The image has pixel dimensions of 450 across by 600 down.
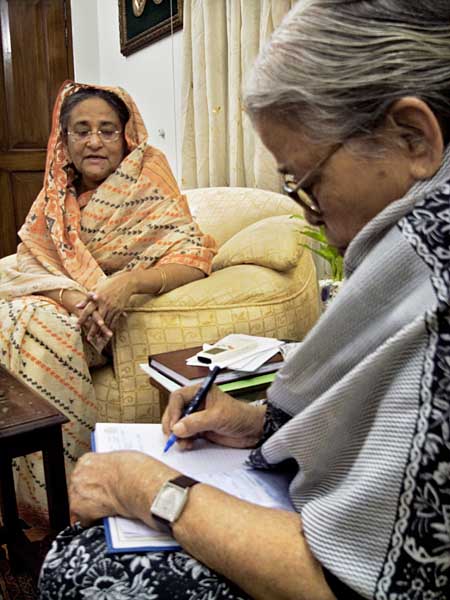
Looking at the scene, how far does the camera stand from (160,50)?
11.1ft

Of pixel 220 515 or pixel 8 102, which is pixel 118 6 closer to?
pixel 8 102

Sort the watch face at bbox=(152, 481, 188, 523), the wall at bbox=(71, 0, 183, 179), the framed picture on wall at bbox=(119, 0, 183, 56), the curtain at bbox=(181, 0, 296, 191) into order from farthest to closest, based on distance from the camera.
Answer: the wall at bbox=(71, 0, 183, 179), the framed picture on wall at bbox=(119, 0, 183, 56), the curtain at bbox=(181, 0, 296, 191), the watch face at bbox=(152, 481, 188, 523)

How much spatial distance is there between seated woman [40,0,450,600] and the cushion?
113cm

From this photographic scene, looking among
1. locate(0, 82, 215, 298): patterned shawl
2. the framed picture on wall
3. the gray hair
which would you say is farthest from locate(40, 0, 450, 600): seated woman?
the framed picture on wall

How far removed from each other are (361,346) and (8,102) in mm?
4277

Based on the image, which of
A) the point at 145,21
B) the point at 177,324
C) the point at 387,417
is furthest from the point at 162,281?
the point at 145,21

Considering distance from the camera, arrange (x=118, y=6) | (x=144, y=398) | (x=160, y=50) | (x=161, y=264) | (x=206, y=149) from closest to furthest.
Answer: (x=144, y=398) < (x=161, y=264) < (x=206, y=149) < (x=160, y=50) < (x=118, y=6)

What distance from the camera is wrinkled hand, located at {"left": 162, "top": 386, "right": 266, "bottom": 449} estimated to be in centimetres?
94

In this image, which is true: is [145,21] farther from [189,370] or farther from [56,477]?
[56,477]

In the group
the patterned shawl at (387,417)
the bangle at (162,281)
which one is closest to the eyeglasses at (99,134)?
the bangle at (162,281)

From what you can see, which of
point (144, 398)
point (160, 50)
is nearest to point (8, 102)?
point (160, 50)

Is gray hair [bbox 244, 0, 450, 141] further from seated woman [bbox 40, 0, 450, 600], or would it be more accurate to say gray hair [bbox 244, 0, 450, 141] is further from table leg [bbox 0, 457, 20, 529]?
table leg [bbox 0, 457, 20, 529]

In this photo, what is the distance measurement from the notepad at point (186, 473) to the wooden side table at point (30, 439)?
0.28m

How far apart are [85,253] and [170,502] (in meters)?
1.38
